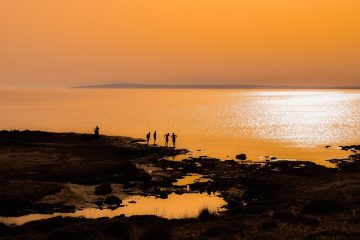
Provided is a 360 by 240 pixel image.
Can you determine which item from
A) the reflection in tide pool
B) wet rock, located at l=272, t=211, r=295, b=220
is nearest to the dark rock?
wet rock, located at l=272, t=211, r=295, b=220

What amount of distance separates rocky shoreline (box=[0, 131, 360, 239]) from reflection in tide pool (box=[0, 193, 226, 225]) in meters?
1.16

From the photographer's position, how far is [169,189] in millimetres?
43688

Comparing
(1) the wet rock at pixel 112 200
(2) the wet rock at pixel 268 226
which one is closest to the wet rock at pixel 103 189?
(1) the wet rock at pixel 112 200

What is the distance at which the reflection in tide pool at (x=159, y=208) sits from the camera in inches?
1297

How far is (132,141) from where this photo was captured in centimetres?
8275

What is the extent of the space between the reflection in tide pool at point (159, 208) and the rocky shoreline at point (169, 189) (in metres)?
1.16

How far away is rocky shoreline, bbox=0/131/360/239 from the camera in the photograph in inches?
931

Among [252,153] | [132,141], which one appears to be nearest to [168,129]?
[132,141]

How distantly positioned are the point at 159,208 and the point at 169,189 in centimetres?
739

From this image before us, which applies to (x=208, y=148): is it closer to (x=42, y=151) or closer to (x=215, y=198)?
(x=42, y=151)

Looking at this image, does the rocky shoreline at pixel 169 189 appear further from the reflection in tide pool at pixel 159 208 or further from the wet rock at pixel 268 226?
the reflection in tide pool at pixel 159 208

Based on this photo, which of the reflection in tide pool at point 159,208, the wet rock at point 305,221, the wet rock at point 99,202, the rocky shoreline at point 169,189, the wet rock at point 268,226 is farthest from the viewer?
the wet rock at point 99,202

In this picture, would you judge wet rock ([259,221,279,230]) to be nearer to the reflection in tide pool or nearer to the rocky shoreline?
the rocky shoreline

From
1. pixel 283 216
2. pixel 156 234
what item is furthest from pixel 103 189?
pixel 156 234
